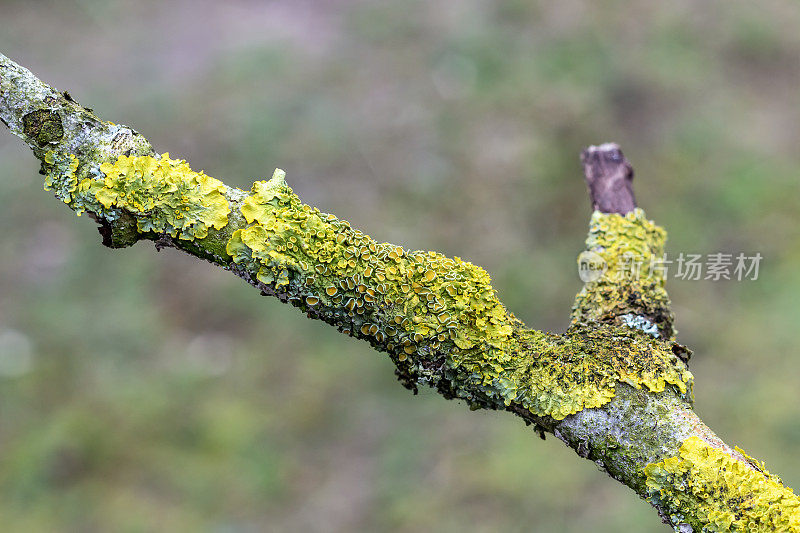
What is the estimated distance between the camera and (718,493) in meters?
1.15

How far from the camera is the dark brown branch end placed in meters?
1.92

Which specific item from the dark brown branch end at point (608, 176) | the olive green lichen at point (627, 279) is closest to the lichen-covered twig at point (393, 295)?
the olive green lichen at point (627, 279)

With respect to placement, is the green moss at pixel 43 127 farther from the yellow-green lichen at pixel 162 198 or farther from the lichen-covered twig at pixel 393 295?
the yellow-green lichen at pixel 162 198

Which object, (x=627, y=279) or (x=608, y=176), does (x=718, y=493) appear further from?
(x=608, y=176)

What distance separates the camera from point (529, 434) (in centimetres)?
365

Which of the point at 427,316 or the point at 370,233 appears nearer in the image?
the point at 427,316

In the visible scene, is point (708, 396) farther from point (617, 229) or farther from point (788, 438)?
point (617, 229)

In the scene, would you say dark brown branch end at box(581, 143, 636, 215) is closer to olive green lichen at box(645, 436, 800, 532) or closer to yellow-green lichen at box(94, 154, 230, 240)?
olive green lichen at box(645, 436, 800, 532)

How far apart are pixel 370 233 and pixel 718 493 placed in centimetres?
352

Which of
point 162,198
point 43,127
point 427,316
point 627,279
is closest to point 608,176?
point 627,279

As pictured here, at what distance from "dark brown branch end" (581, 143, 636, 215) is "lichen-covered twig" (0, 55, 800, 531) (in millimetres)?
599

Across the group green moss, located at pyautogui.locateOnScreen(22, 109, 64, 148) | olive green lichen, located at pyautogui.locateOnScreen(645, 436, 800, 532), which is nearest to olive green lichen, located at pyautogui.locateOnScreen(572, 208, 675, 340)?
olive green lichen, located at pyautogui.locateOnScreen(645, 436, 800, 532)

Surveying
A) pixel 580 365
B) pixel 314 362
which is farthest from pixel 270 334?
pixel 580 365

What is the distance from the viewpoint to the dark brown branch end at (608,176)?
1920 mm
